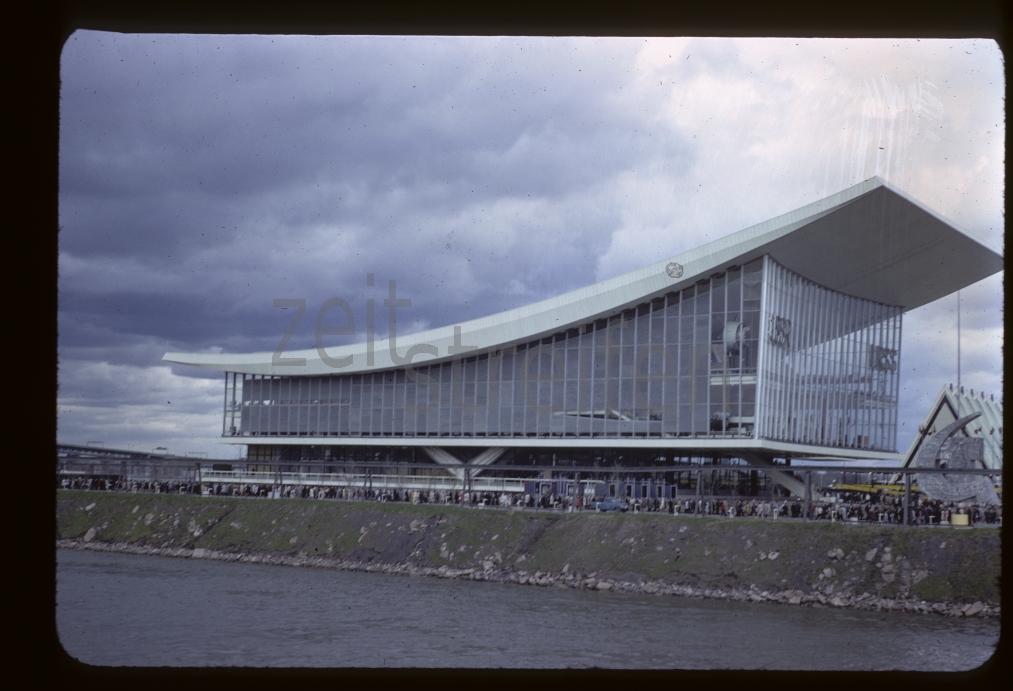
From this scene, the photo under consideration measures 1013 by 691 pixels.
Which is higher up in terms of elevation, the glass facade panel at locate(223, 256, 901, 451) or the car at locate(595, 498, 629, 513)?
the glass facade panel at locate(223, 256, 901, 451)

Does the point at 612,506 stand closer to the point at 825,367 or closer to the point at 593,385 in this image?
the point at 593,385

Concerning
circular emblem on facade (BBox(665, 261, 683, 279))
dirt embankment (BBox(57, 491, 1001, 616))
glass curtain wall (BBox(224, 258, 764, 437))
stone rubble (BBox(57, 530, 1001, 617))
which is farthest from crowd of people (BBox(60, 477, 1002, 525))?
circular emblem on facade (BBox(665, 261, 683, 279))

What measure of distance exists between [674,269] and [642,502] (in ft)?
23.6

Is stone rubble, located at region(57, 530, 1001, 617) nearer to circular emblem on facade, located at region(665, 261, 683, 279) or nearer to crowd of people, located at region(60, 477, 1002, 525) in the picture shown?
crowd of people, located at region(60, 477, 1002, 525)

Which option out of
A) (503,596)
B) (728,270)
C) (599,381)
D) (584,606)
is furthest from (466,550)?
A: (728,270)

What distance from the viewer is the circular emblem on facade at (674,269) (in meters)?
24.9

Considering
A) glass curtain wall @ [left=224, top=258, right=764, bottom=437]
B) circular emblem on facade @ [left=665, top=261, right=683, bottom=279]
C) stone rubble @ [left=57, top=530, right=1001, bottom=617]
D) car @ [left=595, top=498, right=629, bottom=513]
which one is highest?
circular emblem on facade @ [left=665, top=261, right=683, bottom=279]

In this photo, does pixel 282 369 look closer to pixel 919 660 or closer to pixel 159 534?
pixel 159 534

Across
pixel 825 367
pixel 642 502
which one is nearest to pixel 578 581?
pixel 642 502

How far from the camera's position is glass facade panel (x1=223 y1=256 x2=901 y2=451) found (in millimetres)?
24516

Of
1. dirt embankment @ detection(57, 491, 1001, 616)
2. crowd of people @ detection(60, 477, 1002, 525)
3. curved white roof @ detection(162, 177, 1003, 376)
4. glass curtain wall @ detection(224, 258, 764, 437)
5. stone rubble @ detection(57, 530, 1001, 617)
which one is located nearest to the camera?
stone rubble @ detection(57, 530, 1001, 617)

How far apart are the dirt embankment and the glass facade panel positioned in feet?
21.7

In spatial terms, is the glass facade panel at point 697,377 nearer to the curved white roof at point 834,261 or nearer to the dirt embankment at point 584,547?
the curved white roof at point 834,261

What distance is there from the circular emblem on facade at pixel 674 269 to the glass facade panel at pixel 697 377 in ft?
2.52
